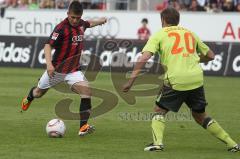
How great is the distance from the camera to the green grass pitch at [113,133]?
10.8 meters

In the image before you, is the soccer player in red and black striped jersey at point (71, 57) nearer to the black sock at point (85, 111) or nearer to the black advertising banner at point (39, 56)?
the black sock at point (85, 111)

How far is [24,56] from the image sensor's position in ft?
101

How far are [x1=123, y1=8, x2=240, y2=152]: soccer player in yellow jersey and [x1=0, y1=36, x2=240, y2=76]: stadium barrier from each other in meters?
16.5

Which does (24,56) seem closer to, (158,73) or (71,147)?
(158,73)

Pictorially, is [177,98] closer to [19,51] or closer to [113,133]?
[113,133]

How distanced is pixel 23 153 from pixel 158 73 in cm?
1768

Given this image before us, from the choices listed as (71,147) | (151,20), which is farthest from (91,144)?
(151,20)

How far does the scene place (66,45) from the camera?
1296cm

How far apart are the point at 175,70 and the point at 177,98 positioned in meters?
0.44

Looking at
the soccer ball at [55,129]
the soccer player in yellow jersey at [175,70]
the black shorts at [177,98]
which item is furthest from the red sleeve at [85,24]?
the black shorts at [177,98]

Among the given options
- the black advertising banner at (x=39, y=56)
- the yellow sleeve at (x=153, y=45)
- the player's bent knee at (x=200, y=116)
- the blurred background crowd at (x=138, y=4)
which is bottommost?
the black advertising banner at (x=39, y=56)

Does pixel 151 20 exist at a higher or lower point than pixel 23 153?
lower

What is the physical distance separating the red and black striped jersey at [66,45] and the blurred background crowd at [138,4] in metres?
20.7

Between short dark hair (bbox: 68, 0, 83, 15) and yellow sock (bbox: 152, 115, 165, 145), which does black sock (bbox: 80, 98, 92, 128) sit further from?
yellow sock (bbox: 152, 115, 165, 145)
